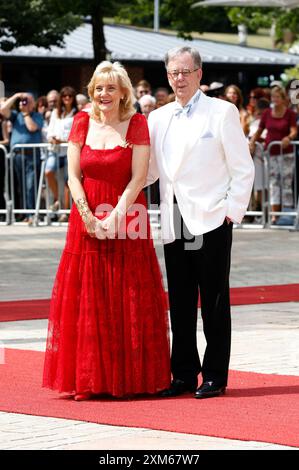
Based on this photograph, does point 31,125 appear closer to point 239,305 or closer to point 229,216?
point 239,305

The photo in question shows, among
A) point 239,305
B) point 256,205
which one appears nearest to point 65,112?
point 256,205

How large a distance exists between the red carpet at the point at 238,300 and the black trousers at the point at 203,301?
3.32 m

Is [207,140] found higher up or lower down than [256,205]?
higher up

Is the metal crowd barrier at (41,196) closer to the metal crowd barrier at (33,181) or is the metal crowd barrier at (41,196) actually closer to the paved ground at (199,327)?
the metal crowd barrier at (33,181)

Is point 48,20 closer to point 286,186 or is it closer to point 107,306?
point 286,186

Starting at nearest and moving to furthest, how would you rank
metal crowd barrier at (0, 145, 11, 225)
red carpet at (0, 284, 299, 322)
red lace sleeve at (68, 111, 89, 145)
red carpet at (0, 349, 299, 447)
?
red carpet at (0, 349, 299, 447), red lace sleeve at (68, 111, 89, 145), red carpet at (0, 284, 299, 322), metal crowd barrier at (0, 145, 11, 225)

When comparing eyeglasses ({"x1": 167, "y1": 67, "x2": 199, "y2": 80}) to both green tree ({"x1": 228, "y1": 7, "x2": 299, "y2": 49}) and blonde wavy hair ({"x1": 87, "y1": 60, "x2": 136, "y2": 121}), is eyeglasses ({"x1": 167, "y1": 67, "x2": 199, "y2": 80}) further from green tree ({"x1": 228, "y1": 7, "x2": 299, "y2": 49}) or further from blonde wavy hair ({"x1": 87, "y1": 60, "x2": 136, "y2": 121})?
green tree ({"x1": 228, "y1": 7, "x2": 299, "y2": 49})

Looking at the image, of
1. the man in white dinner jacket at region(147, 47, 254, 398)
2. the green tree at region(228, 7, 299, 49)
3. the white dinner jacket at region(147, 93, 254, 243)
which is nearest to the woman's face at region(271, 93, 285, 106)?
the man in white dinner jacket at region(147, 47, 254, 398)

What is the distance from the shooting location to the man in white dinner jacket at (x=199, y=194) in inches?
313

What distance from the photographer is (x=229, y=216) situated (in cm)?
792

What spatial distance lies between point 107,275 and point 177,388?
0.79 metres

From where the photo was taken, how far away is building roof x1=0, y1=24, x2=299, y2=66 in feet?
128

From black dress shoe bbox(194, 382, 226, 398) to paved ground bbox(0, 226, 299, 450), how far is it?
887mm
